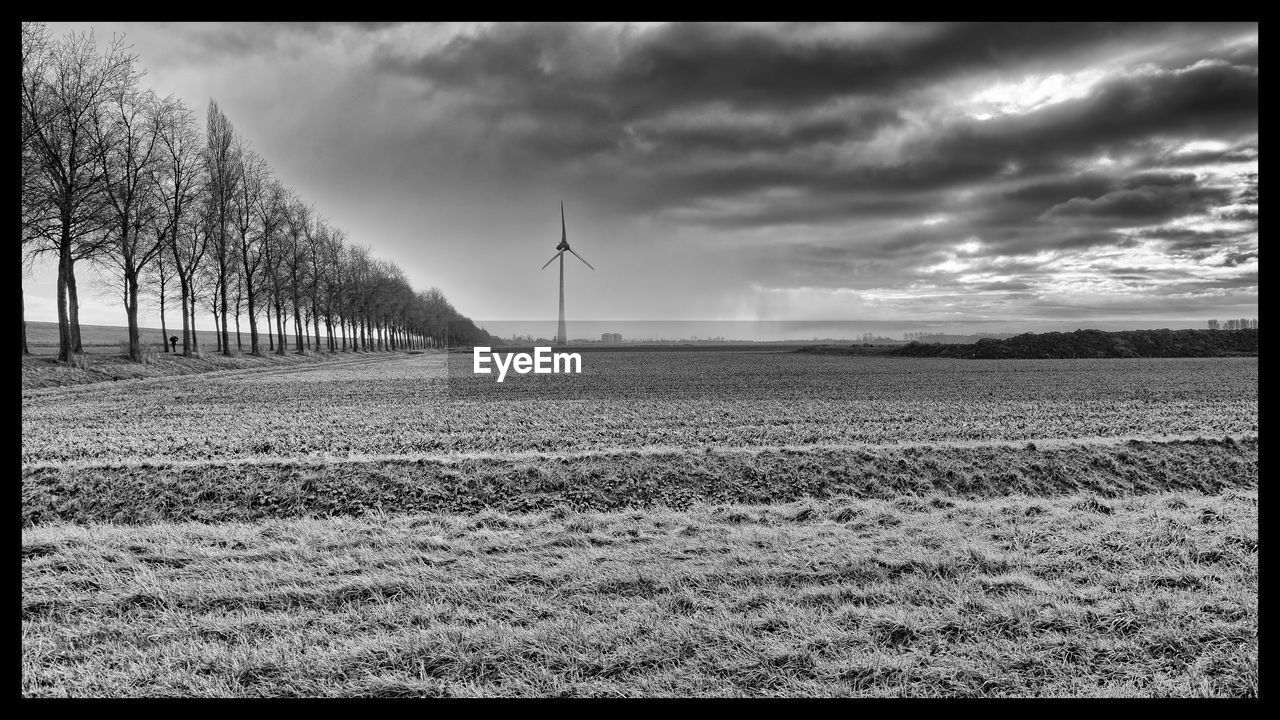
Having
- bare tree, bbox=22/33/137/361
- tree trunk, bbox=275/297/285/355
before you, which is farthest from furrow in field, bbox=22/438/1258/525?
tree trunk, bbox=275/297/285/355

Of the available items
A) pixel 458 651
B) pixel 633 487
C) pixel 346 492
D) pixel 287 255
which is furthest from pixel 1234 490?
pixel 287 255

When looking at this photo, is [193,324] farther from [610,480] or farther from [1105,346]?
[1105,346]

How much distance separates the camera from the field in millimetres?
4652

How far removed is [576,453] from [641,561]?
5345 millimetres

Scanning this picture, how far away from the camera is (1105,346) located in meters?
71.3

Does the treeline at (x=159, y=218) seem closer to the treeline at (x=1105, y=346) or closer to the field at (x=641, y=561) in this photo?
the field at (x=641, y=561)

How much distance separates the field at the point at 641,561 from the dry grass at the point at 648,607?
0.03 meters

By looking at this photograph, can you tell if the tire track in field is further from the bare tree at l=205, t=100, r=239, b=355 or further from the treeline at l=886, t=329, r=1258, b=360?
the treeline at l=886, t=329, r=1258, b=360

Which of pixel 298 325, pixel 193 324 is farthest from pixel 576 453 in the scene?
pixel 298 325

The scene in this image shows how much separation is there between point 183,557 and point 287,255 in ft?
202

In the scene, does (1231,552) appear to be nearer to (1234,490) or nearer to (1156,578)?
(1156,578)

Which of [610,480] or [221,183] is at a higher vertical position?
[221,183]

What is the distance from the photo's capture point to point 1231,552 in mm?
6957

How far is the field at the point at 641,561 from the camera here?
15.3 feet
